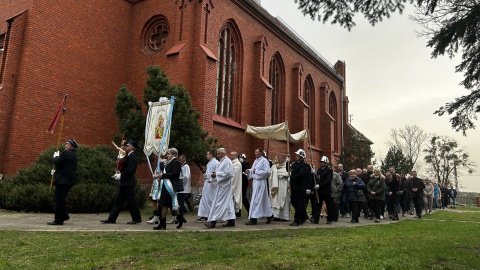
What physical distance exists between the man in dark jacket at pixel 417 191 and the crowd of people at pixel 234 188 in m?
1.60

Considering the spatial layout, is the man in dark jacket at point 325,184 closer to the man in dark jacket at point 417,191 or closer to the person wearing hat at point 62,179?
the man in dark jacket at point 417,191

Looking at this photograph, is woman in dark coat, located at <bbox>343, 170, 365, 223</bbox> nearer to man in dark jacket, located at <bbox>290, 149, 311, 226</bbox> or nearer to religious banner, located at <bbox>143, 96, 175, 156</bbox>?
man in dark jacket, located at <bbox>290, 149, 311, 226</bbox>

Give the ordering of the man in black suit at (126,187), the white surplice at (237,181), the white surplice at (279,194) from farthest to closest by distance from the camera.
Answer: the white surplice at (279,194) < the white surplice at (237,181) < the man in black suit at (126,187)

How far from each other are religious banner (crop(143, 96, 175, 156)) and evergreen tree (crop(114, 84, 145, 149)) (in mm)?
1895

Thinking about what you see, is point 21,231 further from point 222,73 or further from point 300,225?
point 222,73

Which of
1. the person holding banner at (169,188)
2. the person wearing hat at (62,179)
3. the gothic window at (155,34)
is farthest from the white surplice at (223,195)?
the gothic window at (155,34)

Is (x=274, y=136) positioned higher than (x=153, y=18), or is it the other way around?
(x=153, y=18)

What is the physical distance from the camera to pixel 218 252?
542 centimetres

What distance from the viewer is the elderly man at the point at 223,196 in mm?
8961

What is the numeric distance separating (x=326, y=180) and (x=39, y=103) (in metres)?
11.7

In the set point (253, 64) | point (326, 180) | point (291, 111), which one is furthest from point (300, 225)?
point (291, 111)

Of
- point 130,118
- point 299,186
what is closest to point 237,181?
point 299,186

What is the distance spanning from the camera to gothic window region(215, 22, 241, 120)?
18844 mm

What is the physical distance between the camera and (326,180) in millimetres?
11047
